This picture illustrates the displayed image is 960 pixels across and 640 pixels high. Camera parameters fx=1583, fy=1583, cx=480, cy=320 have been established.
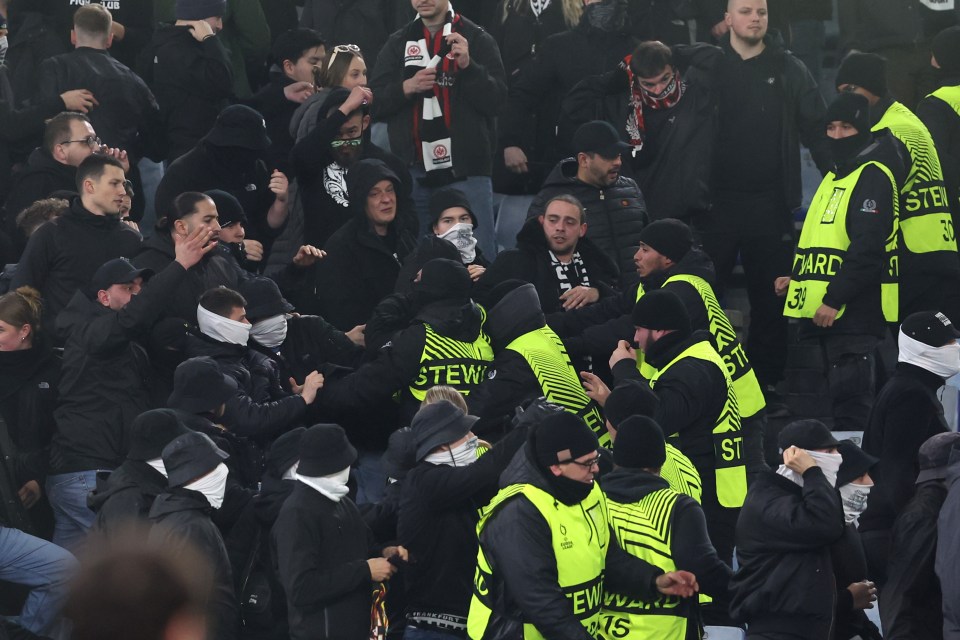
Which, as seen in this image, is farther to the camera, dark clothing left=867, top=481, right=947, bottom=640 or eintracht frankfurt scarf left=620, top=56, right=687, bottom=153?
eintracht frankfurt scarf left=620, top=56, right=687, bottom=153

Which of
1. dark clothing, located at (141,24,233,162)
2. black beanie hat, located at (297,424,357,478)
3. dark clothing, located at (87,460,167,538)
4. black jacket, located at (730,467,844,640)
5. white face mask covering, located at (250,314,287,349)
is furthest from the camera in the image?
dark clothing, located at (141,24,233,162)

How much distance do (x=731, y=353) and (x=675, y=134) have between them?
8.96 ft

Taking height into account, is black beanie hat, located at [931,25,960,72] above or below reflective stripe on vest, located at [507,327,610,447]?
above

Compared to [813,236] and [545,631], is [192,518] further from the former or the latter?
[813,236]

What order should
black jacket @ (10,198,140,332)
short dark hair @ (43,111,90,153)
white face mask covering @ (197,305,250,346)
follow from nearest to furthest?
white face mask covering @ (197,305,250,346)
black jacket @ (10,198,140,332)
short dark hair @ (43,111,90,153)

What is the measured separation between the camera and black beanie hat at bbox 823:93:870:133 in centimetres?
1000

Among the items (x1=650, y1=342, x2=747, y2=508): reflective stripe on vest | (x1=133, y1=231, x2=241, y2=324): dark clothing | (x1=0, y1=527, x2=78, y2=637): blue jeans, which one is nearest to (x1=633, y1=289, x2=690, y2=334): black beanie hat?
(x1=650, y1=342, x2=747, y2=508): reflective stripe on vest

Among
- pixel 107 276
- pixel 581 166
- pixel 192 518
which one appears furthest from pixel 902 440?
pixel 107 276

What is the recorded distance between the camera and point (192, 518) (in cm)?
676

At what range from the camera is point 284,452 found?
7.48m

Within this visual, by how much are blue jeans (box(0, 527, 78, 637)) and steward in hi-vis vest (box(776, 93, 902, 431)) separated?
482cm

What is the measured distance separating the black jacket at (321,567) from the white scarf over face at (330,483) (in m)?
0.03

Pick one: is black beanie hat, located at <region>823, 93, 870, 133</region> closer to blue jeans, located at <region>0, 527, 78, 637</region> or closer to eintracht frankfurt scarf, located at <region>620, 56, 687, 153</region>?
eintracht frankfurt scarf, located at <region>620, 56, 687, 153</region>

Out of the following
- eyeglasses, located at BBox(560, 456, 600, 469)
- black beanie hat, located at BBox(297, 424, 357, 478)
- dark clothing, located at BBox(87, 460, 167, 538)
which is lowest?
dark clothing, located at BBox(87, 460, 167, 538)
